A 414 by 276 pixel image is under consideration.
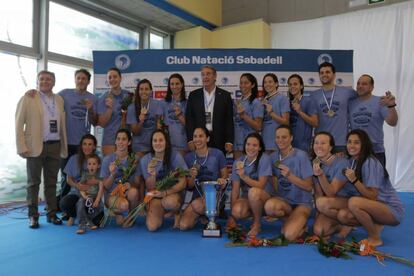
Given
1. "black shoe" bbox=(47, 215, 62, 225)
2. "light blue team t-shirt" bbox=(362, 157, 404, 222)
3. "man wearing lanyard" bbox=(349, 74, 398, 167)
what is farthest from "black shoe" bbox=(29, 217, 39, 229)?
"man wearing lanyard" bbox=(349, 74, 398, 167)

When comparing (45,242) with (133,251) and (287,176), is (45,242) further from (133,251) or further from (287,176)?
(287,176)

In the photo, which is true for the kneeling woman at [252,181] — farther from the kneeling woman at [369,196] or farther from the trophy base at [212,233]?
the kneeling woman at [369,196]

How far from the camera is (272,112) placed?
4129 millimetres

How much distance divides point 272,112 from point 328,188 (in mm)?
1229

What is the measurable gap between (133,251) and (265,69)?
10.8 ft

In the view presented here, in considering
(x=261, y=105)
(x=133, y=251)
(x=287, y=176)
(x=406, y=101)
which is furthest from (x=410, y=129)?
(x=133, y=251)

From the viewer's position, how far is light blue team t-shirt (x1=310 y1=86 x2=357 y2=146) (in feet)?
13.7

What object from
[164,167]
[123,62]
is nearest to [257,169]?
[164,167]

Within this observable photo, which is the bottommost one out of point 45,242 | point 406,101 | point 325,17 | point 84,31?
point 45,242

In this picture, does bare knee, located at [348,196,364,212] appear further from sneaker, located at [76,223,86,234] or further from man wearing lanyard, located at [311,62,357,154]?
sneaker, located at [76,223,86,234]

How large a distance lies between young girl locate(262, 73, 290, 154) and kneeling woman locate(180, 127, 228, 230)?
672 millimetres

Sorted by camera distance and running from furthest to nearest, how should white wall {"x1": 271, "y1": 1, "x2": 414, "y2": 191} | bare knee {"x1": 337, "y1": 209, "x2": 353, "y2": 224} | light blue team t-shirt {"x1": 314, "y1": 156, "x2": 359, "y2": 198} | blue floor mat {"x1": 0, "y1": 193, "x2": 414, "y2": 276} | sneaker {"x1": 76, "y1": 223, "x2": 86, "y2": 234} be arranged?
white wall {"x1": 271, "y1": 1, "x2": 414, "y2": 191}
sneaker {"x1": 76, "y1": 223, "x2": 86, "y2": 234}
light blue team t-shirt {"x1": 314, "y1": 156, "x2": 359, "y2": 198}
bare knee {"x1": 337, "y1": 209, "x2": 353, "y2": 224}
blue floor mat {"x1": 0, "y1": 193, "x2": 414, "y2": 276}

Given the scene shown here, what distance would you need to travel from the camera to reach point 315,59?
5.19m

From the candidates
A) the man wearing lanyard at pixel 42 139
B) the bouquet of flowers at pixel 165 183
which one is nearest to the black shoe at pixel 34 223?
the man wearing lanyard at pixel 42 139
